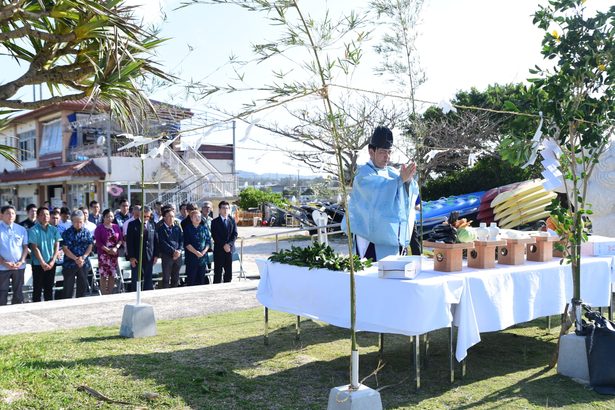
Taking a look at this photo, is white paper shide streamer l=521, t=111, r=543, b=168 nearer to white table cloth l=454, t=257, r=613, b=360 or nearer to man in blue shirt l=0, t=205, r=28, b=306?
white table cloth l=454, t=257, r=613, b=360

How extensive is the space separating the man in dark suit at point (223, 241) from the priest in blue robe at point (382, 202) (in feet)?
18.1

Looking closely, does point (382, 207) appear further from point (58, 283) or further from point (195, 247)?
point (58, 283)

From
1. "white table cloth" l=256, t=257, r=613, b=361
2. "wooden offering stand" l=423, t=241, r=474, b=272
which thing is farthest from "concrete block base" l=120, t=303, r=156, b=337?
"wooden offering stand" l=423, t=241, r=474, b=272

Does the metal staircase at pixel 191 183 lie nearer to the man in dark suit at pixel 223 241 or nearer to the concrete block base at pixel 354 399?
the man in dark suit at pixel 223 241

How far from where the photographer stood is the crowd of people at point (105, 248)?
32.2 feet

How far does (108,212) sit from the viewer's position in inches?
445

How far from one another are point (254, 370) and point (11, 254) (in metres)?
5.64

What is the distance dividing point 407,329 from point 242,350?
2.34 m

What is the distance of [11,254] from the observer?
963 centimetres

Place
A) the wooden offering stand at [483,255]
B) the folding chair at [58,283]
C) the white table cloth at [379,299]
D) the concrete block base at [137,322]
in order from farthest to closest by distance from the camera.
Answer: the folding chair at [58,283] → the concrete block base at [137,322] → the wooden offering stand at [483,255] → the white table cloth at [379,299]

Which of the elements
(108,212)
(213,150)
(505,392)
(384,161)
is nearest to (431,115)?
(213,150)

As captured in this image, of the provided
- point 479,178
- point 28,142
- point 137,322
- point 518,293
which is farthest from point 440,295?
point 28,142

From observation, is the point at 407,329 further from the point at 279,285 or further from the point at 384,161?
the point at 384,161

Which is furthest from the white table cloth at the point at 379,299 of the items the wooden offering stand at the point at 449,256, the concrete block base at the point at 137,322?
the concrete block base at the point at 137,322
